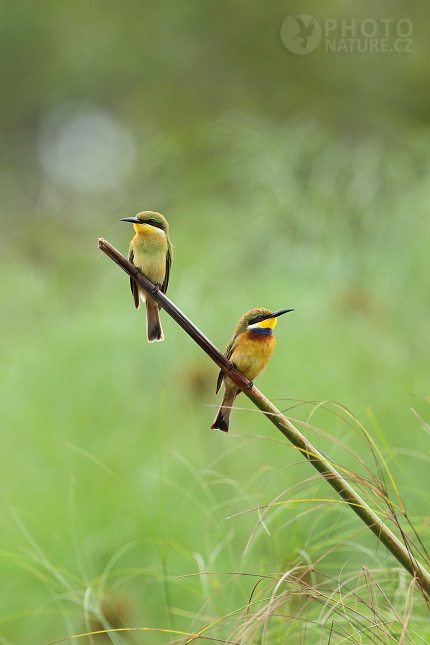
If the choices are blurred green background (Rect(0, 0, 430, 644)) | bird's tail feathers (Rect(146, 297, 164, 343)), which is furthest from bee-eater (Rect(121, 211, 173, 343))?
blurred green background (Rect(0, 0, 430, 644))

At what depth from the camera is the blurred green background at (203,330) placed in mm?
1093

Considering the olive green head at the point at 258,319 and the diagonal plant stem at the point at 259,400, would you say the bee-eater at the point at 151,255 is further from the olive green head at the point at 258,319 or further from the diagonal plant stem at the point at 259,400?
the diagonal plant stem at the point at 259,400

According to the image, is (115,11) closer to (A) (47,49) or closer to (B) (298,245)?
(A) (47,49)

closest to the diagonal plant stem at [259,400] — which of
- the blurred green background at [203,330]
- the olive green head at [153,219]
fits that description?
the blurred green background at [203,330]

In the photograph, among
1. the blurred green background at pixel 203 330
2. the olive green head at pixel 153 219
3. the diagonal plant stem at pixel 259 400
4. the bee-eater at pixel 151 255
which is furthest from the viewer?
the blurred green background at pixel 203 330

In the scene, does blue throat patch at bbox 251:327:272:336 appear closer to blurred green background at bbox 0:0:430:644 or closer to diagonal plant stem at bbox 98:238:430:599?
blurred green background at bbox 0:0:430:644

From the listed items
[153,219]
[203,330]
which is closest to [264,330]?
[153,219]

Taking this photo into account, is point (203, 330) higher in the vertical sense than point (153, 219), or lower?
lower

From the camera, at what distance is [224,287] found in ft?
5.89

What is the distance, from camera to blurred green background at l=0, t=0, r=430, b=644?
Result: 109cm

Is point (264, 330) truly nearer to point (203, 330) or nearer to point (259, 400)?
point (259, 400)

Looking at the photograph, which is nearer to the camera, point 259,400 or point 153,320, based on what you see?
point 259,400

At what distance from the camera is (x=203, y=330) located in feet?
4.76

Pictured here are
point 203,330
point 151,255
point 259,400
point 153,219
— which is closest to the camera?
point 259,400
